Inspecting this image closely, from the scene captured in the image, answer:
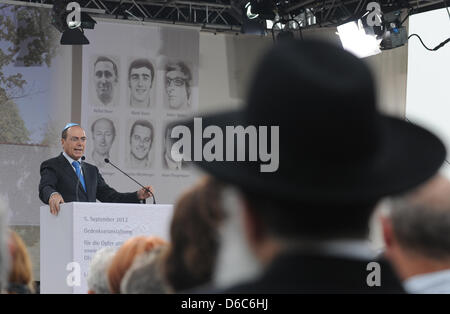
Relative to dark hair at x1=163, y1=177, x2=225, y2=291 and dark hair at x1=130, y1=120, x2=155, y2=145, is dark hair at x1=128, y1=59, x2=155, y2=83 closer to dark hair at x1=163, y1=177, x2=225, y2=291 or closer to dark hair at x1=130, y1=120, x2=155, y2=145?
dark hair at x1=130, y1=120, x2=155, y2=145

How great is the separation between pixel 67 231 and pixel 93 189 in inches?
56.4

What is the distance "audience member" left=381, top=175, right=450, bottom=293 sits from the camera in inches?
66.4

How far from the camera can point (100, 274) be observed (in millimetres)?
2084

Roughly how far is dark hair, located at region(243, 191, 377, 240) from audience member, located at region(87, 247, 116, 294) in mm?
1165

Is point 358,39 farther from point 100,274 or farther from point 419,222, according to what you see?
point 419,222

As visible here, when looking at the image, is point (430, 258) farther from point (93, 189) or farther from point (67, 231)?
point (93, 189)

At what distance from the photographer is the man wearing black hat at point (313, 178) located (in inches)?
36.4

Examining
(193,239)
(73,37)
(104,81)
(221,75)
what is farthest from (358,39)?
(193,239)

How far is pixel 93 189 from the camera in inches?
242

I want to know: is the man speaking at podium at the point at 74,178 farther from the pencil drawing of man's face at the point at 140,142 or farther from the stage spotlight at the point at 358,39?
the stage spotlight at the point at 358,39

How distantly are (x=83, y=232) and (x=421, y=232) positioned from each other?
10.6 ft

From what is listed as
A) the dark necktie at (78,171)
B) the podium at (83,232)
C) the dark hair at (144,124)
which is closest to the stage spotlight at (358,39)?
the dark hair at (144,124)
